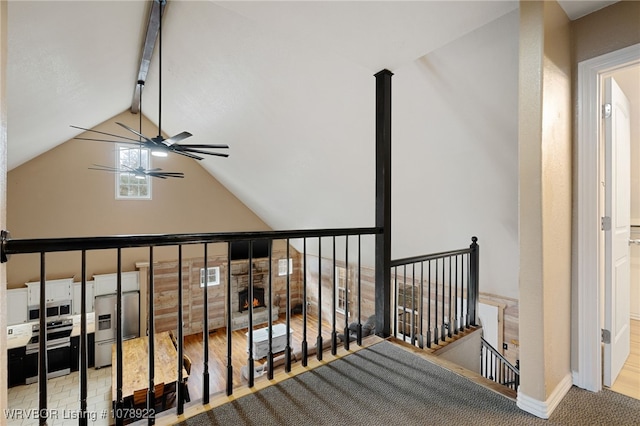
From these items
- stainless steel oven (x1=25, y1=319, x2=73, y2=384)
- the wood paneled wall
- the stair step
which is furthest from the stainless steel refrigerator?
the stair step

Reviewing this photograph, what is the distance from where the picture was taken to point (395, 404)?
5.15 feet

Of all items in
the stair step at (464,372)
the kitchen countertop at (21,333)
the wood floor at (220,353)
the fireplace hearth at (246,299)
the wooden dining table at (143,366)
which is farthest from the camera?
the fireplace hearth at (246,299)

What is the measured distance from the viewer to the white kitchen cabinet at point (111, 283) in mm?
6711

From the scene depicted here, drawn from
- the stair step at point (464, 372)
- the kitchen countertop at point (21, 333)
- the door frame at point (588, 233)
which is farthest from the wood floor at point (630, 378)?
the kitchen countertop at point (21, 333)

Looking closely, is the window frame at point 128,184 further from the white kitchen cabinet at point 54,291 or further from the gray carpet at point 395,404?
the gray carpet at point 395,404

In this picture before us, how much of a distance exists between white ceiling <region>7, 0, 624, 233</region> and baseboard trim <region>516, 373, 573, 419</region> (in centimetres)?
210

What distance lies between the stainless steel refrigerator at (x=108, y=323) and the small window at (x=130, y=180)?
2.38 meters

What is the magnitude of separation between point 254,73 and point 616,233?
3884 millimetres

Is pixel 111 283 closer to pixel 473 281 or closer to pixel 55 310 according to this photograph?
pixel 55 310

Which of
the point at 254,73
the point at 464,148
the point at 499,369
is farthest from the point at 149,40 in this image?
the point at 499,369

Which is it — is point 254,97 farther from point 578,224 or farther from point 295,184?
point 578,224

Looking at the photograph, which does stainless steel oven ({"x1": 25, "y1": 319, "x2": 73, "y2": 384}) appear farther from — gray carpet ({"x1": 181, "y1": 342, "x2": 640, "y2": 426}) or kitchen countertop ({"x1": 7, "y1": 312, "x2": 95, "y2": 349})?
gray carpet ({"x1": 181, "y1": 342, "x2": 640, "y2": 426})

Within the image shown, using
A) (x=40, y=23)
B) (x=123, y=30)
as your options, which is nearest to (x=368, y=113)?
(x=123, y=30)

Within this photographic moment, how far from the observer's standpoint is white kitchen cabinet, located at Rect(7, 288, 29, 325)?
6.02 metres
